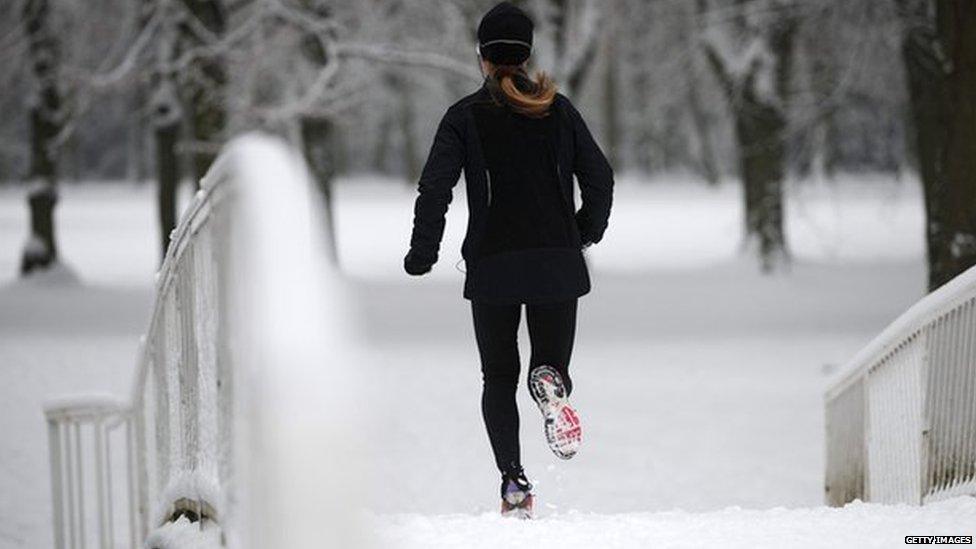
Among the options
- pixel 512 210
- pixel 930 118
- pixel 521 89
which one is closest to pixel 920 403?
pixel 512 210

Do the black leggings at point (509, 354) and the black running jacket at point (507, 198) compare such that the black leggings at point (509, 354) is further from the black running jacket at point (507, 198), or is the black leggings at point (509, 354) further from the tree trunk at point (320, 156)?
the tree trunk at point (320, 156)

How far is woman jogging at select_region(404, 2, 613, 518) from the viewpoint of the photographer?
4.63 m

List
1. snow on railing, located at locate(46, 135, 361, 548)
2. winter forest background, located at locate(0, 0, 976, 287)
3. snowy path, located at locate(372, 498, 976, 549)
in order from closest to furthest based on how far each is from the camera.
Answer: snow on railing, located at locate(46, 135, 361, 548) → snowy path, located at locate(372, 498, 976, 549) → winter forest background, located at locate(0, 0, 976, 287)

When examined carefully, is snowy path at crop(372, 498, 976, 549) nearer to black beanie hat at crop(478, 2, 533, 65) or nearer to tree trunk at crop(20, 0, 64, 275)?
black beanie hat at crop(478, 2, 533, 65)

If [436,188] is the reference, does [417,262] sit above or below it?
below

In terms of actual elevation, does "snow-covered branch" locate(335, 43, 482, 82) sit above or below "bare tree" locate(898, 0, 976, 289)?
above

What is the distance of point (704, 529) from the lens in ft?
13.5

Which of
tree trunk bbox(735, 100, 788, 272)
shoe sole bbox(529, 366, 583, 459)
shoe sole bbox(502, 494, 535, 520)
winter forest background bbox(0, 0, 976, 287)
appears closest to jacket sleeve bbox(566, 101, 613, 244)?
shoe sole bbox(529, 366, 583, 459)

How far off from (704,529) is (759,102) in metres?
16.6

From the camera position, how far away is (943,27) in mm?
8680

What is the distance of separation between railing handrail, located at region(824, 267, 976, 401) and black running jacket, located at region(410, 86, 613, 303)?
52.5 inches

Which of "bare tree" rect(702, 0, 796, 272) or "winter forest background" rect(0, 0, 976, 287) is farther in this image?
"bare tree" rect(702, 0, 796, 272)

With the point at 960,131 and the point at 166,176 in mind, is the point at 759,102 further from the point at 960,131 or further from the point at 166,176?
the point at 960,131

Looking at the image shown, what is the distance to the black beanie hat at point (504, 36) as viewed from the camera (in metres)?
4.65
